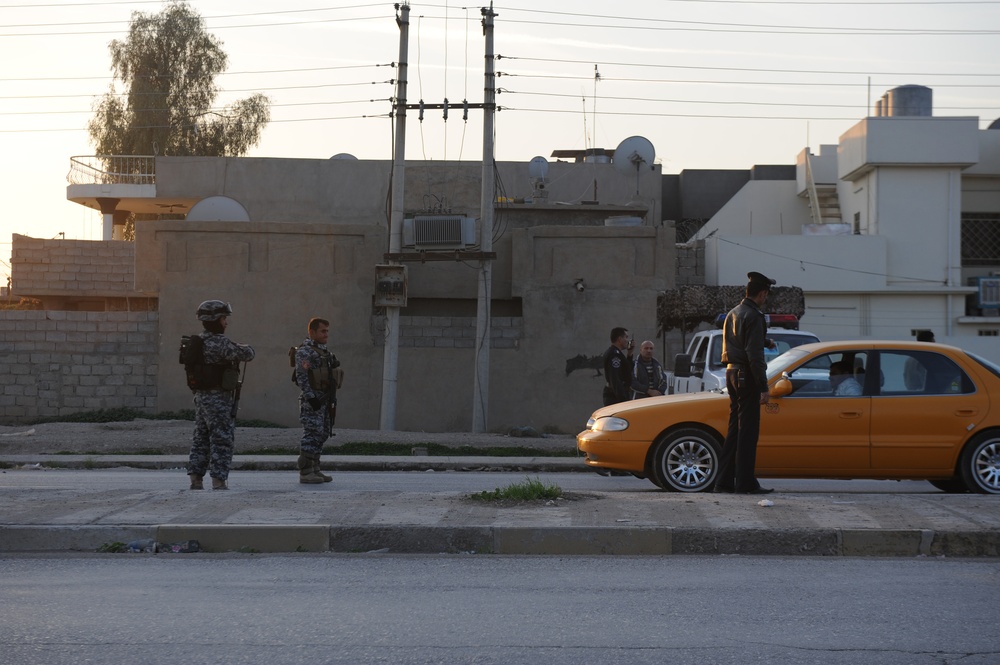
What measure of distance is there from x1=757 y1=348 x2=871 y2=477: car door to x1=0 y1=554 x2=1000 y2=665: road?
314 cm

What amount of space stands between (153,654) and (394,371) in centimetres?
1811

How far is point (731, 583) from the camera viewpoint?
273 inches

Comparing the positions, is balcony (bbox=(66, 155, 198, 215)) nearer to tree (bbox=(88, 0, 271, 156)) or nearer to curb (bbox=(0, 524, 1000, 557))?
tree (bbox=(88, 0, 271, 156))

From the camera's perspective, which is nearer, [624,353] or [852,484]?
[852,484]

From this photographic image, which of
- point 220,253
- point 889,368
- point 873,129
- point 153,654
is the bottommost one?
point 153,654

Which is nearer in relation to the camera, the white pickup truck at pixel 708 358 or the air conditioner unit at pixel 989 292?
the white pickup truck at pixel 708 358

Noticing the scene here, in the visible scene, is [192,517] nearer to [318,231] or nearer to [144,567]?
[144,567]

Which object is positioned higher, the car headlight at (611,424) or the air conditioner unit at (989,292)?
the air conditioner unit at (989,292)

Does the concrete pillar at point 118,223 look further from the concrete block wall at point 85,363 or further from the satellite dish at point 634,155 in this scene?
the satellite dish at point 634,155

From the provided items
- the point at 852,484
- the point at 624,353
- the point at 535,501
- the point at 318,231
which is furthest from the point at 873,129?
the point at 535,501

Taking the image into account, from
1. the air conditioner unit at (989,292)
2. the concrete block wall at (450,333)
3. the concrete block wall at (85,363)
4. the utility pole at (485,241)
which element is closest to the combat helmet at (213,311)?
the utility pole at (485,241)

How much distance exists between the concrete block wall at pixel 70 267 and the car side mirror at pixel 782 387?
23733mm

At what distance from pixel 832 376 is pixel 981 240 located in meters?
25.6

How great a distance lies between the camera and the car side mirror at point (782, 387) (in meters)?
10.8
